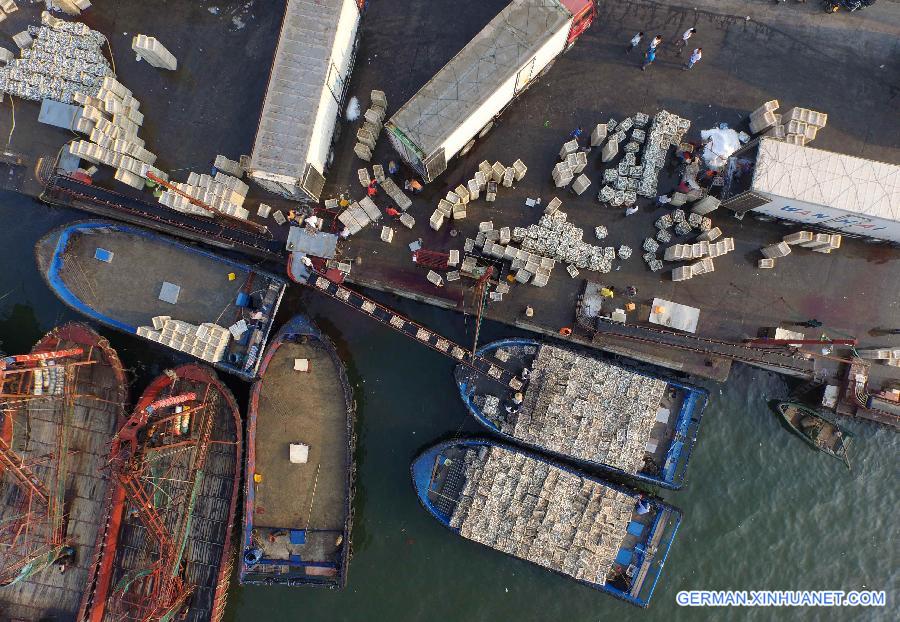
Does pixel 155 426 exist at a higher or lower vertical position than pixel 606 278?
lower

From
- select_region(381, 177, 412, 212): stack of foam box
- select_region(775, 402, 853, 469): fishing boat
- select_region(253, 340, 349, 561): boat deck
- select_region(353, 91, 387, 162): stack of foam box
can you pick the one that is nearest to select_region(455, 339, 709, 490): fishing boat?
select_region(775, 402, 853, 469): fishing boat

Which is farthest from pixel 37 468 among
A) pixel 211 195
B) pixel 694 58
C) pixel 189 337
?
pixel 694 58

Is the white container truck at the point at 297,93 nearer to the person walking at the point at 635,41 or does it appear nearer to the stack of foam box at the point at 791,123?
the person walking at the point at 635,41

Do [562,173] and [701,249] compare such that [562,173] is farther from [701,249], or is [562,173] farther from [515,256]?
[701,249]

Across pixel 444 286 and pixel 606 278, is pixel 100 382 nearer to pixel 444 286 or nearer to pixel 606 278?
pixel 444 286

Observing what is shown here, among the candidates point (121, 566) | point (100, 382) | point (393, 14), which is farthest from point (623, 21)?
point (121, 566)

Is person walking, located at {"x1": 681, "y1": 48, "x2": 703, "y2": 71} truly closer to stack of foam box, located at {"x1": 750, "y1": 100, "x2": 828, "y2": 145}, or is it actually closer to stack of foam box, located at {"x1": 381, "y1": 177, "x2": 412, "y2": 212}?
stack of foam box, located at {"x1": 750, "y1": 100, "x2": 828, "y2": 145}

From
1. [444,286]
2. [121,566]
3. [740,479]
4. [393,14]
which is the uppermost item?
[393,14]
